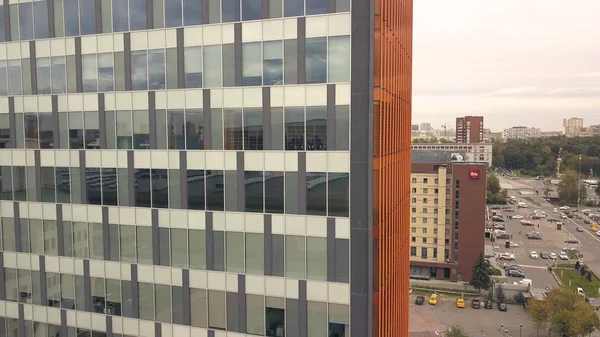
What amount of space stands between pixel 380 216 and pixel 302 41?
33.5 ft

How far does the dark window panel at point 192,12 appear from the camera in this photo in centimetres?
2439

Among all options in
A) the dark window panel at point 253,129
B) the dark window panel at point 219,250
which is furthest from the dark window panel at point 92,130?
the dark window panel at point 253,129

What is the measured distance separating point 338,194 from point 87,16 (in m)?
19.4

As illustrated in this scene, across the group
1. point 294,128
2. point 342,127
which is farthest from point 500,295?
point 294,128

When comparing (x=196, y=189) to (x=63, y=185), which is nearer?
(x=196, y=189)

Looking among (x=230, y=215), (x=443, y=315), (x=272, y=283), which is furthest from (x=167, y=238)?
(x=443, y=315)

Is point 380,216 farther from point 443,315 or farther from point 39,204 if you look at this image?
point 443,315

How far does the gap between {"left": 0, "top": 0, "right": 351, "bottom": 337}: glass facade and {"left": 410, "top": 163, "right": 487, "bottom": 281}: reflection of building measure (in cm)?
7736

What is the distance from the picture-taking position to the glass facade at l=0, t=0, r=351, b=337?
74.6ft

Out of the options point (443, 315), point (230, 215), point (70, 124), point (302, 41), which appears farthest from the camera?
point (443, 315)

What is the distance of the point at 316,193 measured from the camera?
2283cm

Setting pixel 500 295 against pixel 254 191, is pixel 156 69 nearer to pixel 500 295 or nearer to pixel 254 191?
pixel 254 191

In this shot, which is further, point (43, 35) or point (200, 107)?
point (43, 35)

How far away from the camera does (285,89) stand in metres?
23.0
